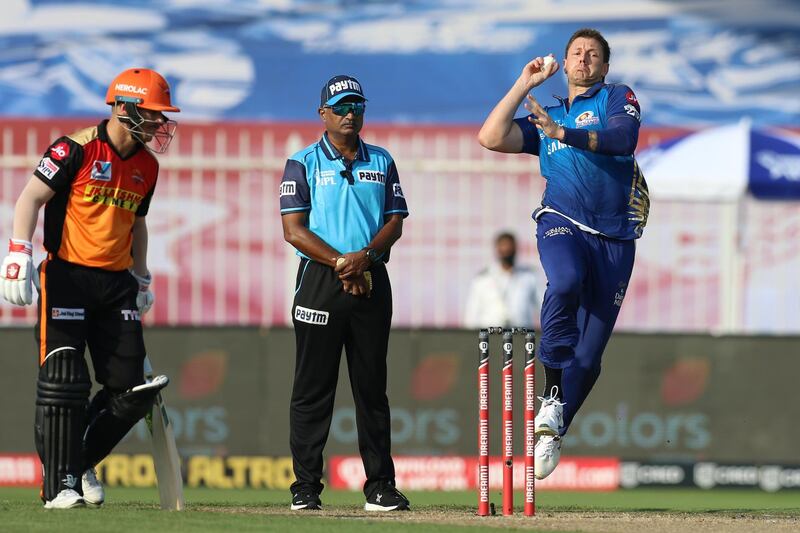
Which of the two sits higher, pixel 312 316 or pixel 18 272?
pixel 18 272

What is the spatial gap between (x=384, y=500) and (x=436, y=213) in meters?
9.50

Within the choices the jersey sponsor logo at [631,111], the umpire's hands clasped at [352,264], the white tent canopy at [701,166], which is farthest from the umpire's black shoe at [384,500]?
the white tent canopy at [701,166]

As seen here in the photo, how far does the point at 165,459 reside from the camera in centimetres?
860

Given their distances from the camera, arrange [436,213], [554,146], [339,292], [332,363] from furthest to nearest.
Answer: [436,213] → [554,146] → [332,363] → [339,292]

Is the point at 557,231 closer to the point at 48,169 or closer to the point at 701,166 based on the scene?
the point at 48,169

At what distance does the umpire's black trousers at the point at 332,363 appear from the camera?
859 cm

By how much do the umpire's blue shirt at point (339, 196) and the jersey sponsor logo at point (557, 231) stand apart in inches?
29.4

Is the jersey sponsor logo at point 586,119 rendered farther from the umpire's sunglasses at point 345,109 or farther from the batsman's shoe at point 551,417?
the batsman's shoe at point 551,417

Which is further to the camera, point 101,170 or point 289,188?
point 289,188

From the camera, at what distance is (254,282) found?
18734 mm

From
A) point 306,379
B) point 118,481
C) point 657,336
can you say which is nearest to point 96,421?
point 306,379

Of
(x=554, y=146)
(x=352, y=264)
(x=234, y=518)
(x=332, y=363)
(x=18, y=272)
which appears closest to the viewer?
(x=234, y=518)

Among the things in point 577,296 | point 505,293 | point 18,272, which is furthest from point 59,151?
point 505,293

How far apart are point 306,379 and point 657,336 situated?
5.19m
